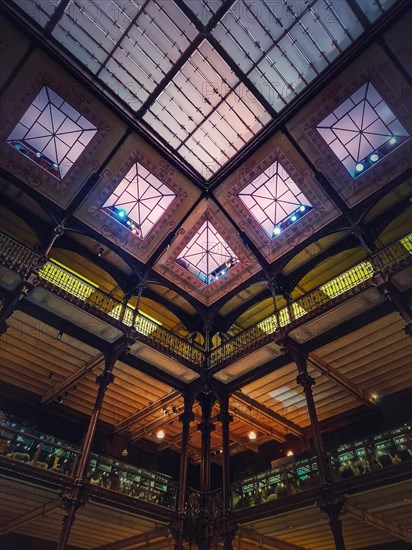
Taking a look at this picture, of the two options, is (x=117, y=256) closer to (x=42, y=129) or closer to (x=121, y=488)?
(x=42, y=129)

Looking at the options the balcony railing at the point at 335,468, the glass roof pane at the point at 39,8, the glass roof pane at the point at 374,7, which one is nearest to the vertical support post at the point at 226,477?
the balcony railing at the point at 335,468

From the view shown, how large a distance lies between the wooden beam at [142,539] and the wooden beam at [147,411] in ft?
12.1

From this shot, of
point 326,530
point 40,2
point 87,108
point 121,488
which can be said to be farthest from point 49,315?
point 326,530

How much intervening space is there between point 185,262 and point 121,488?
834cm

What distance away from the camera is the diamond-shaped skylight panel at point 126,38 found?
11.0m

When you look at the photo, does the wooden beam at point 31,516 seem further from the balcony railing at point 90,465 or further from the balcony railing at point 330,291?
the balcony railing at point 330,291

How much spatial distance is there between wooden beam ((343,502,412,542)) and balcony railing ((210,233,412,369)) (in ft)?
16.0

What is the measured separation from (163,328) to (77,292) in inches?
127

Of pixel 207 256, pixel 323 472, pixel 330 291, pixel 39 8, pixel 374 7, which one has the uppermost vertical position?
pixel 374 7

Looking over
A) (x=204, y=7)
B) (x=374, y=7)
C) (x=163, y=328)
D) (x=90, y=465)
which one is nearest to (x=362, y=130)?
(x=374, y=7)

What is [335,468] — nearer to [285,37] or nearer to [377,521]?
[377,521]

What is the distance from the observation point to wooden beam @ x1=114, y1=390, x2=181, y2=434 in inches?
530

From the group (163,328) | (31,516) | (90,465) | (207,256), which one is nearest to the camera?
(31,516)

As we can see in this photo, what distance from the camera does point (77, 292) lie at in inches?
488
